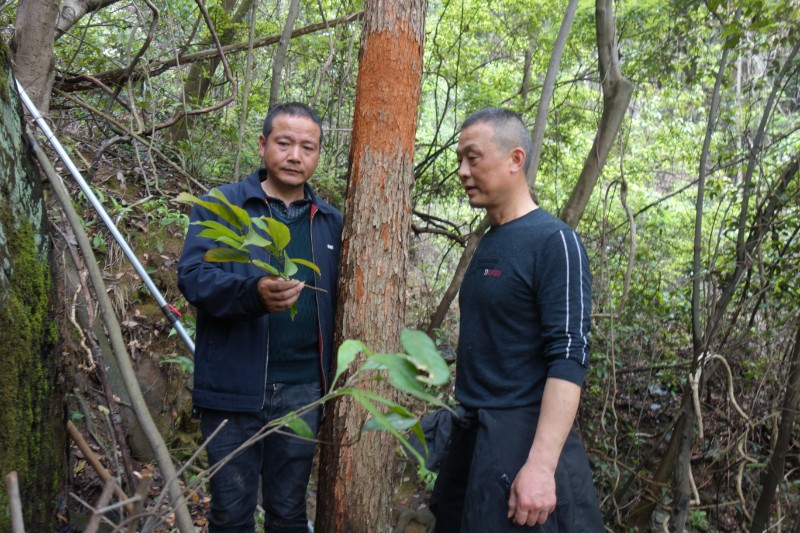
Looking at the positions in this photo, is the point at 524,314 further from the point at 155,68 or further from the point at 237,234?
the point at 155,68

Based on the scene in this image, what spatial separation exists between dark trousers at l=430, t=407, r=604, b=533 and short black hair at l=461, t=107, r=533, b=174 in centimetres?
93

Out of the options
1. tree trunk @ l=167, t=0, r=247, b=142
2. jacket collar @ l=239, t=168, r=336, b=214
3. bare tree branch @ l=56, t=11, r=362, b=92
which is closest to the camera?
jacket collar @ l=239, t=168, r=336, b=214

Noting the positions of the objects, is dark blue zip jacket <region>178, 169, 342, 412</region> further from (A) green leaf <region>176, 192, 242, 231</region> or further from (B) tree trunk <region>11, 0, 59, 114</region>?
(B) tree trunk <region>11, 0, 59, 114</region>

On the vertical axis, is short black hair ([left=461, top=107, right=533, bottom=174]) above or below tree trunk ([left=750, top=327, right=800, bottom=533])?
above

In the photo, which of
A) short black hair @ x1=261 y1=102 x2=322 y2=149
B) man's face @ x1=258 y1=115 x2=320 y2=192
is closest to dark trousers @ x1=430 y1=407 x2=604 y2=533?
man's face @ x1=258 y1=115 x2=320 y2=192

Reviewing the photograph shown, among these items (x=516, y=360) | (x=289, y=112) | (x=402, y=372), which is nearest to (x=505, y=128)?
(x=516, y=360)

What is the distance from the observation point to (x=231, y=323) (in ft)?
7.95

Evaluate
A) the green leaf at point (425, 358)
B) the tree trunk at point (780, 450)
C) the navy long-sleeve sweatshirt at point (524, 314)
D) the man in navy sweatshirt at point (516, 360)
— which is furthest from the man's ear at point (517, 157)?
the tree trunk at point (780, 450)

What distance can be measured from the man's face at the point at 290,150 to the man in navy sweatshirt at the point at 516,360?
70 centimetres

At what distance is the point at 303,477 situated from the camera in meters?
2.61

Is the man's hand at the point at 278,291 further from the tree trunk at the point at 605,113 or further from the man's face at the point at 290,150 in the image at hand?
the tree trunk at the point at 605,113

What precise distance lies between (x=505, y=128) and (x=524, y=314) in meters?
0.68

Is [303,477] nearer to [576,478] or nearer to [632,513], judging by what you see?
[576,478]

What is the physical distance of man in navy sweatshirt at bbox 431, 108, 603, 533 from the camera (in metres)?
1.96
